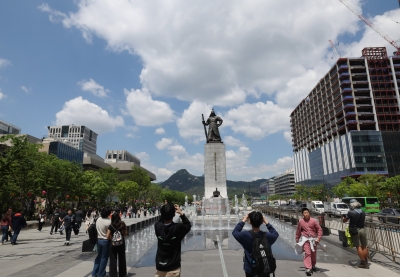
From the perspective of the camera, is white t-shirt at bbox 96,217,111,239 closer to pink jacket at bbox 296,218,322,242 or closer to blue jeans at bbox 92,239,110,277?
blue jeans at bbox 92,239,110,277

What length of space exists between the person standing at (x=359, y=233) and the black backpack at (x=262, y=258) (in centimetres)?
556

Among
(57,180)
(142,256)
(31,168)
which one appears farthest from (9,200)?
(142,256)

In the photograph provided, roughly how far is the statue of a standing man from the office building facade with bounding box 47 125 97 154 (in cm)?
14463

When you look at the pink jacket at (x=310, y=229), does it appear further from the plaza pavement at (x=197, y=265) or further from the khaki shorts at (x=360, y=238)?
the khaki shorts at (x=360, y=238)

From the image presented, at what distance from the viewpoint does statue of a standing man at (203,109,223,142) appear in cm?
3969

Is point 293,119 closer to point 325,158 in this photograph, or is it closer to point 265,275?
point 325,158

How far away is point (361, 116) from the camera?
8362 cm

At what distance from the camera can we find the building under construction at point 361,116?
79875 millimetres

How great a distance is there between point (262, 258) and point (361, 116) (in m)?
93.9

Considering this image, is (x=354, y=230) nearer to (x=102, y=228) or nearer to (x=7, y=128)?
(x=102, y=228)

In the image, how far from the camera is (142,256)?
10.1m

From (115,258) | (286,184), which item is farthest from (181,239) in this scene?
(286,184)

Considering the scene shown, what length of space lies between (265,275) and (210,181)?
33889 mm

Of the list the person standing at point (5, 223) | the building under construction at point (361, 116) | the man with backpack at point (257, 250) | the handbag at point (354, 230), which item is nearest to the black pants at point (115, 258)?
the man with backpack at point (257, 250)
